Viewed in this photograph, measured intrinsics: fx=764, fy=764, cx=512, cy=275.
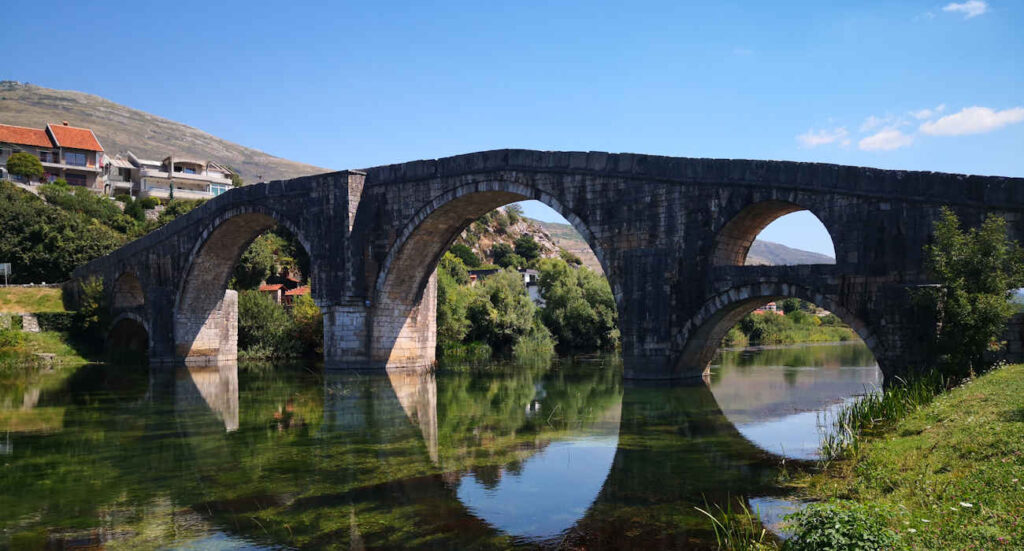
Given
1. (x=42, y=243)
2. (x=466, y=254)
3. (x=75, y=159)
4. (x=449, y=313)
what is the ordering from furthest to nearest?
(x=466, y=254)
(x=75, y=159)
(x=42, y=243)
(x=449, y=313)

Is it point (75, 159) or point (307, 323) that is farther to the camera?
point (75, 159)

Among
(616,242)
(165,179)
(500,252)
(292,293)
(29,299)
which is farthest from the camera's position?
(500,252)

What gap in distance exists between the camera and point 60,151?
212ft

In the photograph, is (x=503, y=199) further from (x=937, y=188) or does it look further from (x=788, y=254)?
(x=788, y=254)

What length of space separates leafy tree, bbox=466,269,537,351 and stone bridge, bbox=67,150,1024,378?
609 cm

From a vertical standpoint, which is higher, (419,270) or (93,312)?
(419,270)

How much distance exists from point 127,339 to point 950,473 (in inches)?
1499

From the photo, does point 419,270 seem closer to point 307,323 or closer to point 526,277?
point 307,323

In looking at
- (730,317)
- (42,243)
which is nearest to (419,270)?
(730,317)

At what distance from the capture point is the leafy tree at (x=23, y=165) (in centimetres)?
5875

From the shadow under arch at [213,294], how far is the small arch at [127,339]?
277 cm

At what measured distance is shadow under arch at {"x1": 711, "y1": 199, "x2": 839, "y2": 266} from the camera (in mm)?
18078

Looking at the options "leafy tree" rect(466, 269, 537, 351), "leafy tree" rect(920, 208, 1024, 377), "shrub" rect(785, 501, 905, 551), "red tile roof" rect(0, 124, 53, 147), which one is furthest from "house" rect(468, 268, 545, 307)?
"shrub" rect(785, 501, 905, 551)

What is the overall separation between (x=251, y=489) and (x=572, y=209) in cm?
1338
